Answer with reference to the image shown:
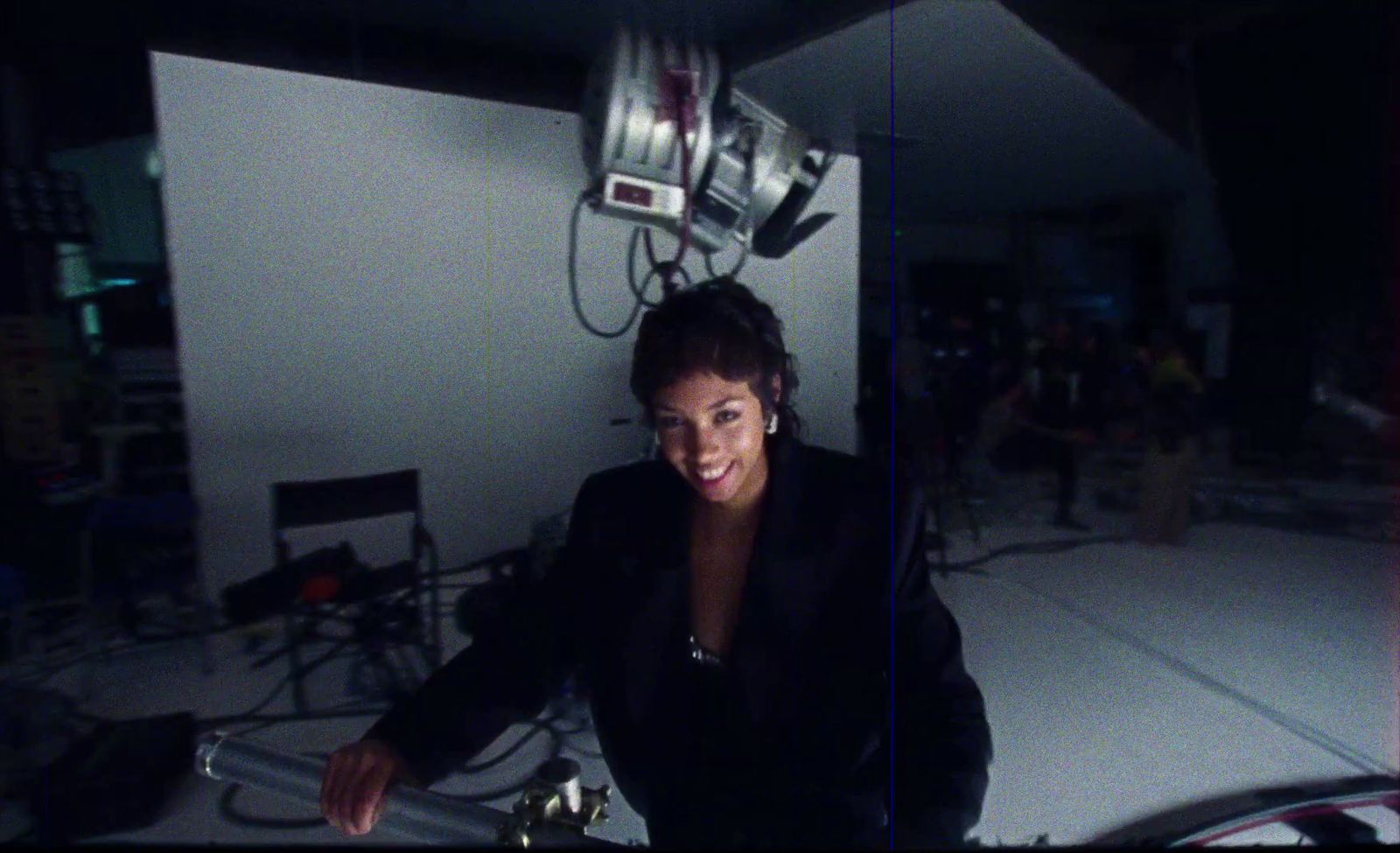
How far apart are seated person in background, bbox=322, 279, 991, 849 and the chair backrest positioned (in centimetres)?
29

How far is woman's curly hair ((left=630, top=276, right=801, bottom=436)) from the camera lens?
658 millimetres

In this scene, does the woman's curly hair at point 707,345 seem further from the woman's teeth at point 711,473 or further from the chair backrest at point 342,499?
the chair backrest at point 342,499

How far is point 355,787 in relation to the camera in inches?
19.5

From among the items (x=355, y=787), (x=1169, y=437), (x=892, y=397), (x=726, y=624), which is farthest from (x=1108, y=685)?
(x=355, y=787)

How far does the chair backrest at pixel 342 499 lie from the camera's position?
0.85 m

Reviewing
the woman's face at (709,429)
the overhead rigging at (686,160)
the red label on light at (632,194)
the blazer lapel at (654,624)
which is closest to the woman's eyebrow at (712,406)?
the woman's face at (709,429)

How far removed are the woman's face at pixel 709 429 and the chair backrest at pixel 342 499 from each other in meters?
0.41

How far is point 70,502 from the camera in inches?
34.2

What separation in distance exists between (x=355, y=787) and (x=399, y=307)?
56cm

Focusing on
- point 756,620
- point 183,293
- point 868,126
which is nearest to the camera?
point 756,620

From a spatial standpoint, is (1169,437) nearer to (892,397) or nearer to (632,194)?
(892,397)

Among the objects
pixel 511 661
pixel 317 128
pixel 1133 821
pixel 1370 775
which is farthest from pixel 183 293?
pixel 1370 775

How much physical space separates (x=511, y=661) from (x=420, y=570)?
0.40m

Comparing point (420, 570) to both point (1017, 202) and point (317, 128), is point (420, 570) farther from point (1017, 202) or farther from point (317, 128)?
point (1017, 202)
